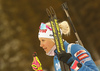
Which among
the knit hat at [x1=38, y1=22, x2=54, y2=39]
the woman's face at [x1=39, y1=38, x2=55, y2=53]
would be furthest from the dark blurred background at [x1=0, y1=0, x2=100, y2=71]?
the woman's face at [x1=39, y1=38, x2=55, y2=53]

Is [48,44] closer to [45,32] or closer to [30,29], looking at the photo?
[45,32]

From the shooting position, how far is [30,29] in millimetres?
4629

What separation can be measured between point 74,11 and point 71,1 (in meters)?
0.37

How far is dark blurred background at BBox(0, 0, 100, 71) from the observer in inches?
175

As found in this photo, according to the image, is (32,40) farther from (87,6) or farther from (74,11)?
(87,6)

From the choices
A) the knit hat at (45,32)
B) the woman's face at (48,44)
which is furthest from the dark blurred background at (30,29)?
the woman's face at (48,44)

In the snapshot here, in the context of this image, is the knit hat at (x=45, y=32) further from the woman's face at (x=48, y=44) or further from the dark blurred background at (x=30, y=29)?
the dark blurred background at (x=30, y=29)

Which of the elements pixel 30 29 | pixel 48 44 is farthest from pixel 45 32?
pixel 30 29

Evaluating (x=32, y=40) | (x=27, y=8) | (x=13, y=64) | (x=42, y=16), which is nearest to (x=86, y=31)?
(x=42, y=16)

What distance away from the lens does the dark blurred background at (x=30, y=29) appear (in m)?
4.45

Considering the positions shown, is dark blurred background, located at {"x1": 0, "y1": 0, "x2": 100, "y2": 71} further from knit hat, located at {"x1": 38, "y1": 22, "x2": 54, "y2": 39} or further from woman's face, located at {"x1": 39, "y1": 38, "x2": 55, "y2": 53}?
woman's face, located at {"x1": 39, "y1": 38, "x2": 55, "y2": 53}

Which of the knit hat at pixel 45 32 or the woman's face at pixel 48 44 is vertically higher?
Result: the knit hat at pixel 45 32

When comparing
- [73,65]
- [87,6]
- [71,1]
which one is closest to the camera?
[73,65]

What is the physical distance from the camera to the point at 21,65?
4.61 metres
